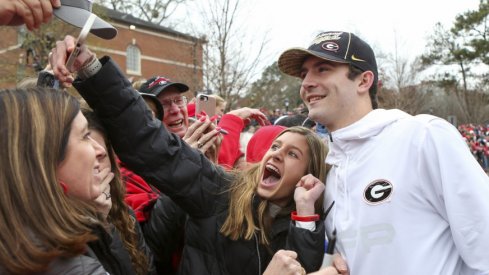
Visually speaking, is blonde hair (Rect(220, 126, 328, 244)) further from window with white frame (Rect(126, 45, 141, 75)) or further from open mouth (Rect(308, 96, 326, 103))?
window with white frame (Rect(126, 45, 141, 75))

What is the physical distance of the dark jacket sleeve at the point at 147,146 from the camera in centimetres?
228

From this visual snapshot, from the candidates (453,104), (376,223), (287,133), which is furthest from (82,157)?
(453,104)

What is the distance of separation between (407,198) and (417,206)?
6 centimetres

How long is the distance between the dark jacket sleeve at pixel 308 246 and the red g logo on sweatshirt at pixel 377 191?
0.32 metres

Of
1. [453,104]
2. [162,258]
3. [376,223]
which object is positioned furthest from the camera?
[453,104]

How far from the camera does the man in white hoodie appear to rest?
2102 millimetres

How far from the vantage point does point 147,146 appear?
7.91 ft

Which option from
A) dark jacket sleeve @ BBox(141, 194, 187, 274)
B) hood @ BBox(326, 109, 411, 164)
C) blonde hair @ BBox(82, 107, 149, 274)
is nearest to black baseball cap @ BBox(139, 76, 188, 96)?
dark jacket sleeve @ BBox(141, 194, 187, 274)

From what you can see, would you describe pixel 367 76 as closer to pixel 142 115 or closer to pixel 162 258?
pixel 142 115

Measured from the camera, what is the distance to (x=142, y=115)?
239 centimetres

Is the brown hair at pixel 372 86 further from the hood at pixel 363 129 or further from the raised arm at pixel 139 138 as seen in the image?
the raised arm at pixel 139 138

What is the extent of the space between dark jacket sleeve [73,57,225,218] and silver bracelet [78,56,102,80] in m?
0.02

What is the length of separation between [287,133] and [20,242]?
1973 millimetres

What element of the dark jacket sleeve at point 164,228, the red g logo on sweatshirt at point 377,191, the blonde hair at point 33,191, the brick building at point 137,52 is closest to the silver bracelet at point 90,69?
the blonde hair at point 33,191
